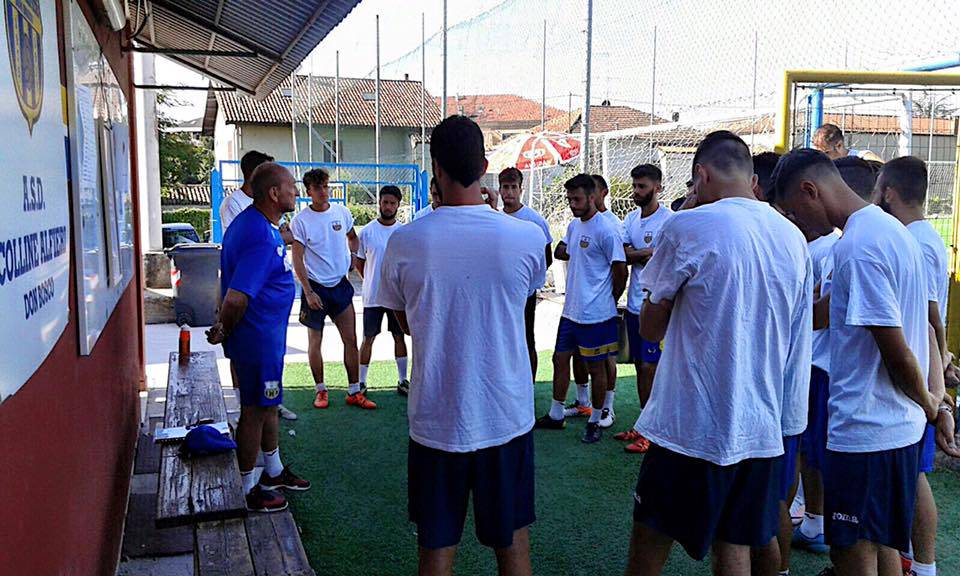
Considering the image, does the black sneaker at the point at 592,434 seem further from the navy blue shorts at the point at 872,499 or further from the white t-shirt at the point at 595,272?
the navy blue shorts at the point at 872,499

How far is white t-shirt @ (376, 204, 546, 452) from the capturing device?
2.71m

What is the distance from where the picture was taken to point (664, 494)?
2695 mm

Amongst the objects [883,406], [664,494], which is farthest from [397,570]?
[883,406]

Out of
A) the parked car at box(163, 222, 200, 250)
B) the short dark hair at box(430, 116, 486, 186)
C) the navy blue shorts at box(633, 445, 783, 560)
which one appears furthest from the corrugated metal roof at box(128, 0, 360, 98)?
the parked car at box(163, 222, 200, 250)

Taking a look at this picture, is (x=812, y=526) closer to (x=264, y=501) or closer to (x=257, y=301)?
(x=264, y=501)

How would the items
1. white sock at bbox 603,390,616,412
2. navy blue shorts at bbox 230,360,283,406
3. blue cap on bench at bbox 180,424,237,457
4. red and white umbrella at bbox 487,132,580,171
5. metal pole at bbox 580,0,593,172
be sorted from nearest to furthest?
blue cap on bench at bbox 180,424,237,457 < navy blue shorts at bbox 230,360,283,406 < white sock at bbox 603,390,616,412 < metal pole at bbox 580,0,593,172 < red and white umbrella at bbox 487,132,580,171

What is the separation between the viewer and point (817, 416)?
11.8 feet

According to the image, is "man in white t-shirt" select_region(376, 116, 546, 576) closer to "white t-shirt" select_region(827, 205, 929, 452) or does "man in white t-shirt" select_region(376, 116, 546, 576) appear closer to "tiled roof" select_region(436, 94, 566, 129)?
"white t-shirt" select_region(827, 205, 929, 452)

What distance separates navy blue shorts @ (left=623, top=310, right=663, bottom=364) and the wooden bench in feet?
9.95

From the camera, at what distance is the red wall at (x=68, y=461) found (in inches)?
67.2

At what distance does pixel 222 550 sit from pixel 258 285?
4.50ft

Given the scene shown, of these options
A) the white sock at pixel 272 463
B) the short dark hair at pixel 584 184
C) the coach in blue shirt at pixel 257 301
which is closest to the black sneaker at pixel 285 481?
the white sock at pixel 272 463

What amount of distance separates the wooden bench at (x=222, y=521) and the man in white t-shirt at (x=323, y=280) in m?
2.69

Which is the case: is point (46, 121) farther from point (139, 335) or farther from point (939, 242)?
point (139, 335)
